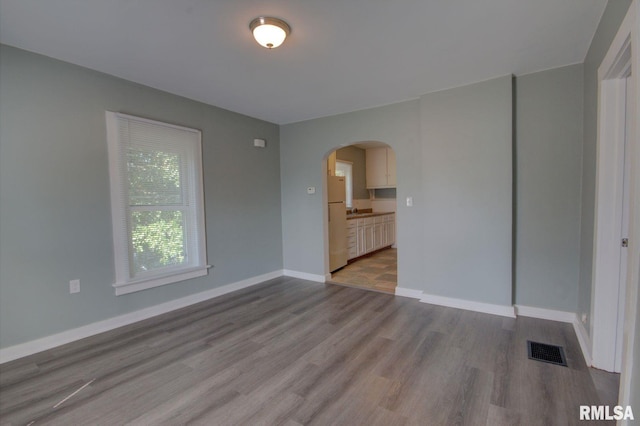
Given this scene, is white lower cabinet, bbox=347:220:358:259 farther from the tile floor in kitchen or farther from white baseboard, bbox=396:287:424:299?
white baseboard, bbox=396:287:424:299

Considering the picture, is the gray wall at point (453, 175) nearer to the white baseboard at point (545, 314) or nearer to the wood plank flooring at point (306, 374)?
the white baseboard at point (545, 314)

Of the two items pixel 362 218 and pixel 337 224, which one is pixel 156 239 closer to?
pixel 337 224

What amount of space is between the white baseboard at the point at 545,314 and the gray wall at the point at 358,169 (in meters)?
4.57

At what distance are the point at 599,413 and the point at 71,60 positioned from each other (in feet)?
15.5

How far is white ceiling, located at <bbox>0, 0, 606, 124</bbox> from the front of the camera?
1886mm

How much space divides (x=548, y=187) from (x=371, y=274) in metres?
2.77

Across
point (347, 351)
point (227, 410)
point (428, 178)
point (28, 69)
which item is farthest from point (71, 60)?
point (428, 178)

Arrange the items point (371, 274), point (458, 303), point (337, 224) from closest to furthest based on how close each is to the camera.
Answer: point (458, 303), point (371, 274), point (337, 224)

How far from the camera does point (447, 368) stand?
84.8 inches

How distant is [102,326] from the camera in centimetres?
281

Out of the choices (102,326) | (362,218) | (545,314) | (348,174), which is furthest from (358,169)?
(102,326)

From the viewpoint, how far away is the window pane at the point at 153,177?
303cm

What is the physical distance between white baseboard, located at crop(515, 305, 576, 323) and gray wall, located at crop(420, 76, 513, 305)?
18 centimetres

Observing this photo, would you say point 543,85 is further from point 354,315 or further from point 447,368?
Result: point 354,315
